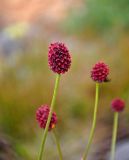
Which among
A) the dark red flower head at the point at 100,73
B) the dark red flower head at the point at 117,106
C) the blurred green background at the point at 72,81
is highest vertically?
the blurred green background at the point at 72,81

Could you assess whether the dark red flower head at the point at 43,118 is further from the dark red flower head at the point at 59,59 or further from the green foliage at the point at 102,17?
the green foliage at the point at 102,17

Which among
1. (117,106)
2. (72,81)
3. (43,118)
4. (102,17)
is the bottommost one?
(43,118)

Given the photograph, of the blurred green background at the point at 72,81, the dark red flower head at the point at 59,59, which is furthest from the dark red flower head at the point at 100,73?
the blurred green background at the point at 72,81

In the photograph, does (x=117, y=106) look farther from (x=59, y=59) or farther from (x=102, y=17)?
(x=102, y=17)

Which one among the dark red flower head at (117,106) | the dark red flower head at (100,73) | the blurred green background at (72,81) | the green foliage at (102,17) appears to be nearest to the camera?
the dark red flower head at (100,73)

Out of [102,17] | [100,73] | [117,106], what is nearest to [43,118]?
[100,73]

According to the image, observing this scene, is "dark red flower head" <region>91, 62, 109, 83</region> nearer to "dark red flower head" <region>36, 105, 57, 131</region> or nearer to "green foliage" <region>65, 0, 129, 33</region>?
"dark red flower head" <region>36, 105, 57, 131</region>
